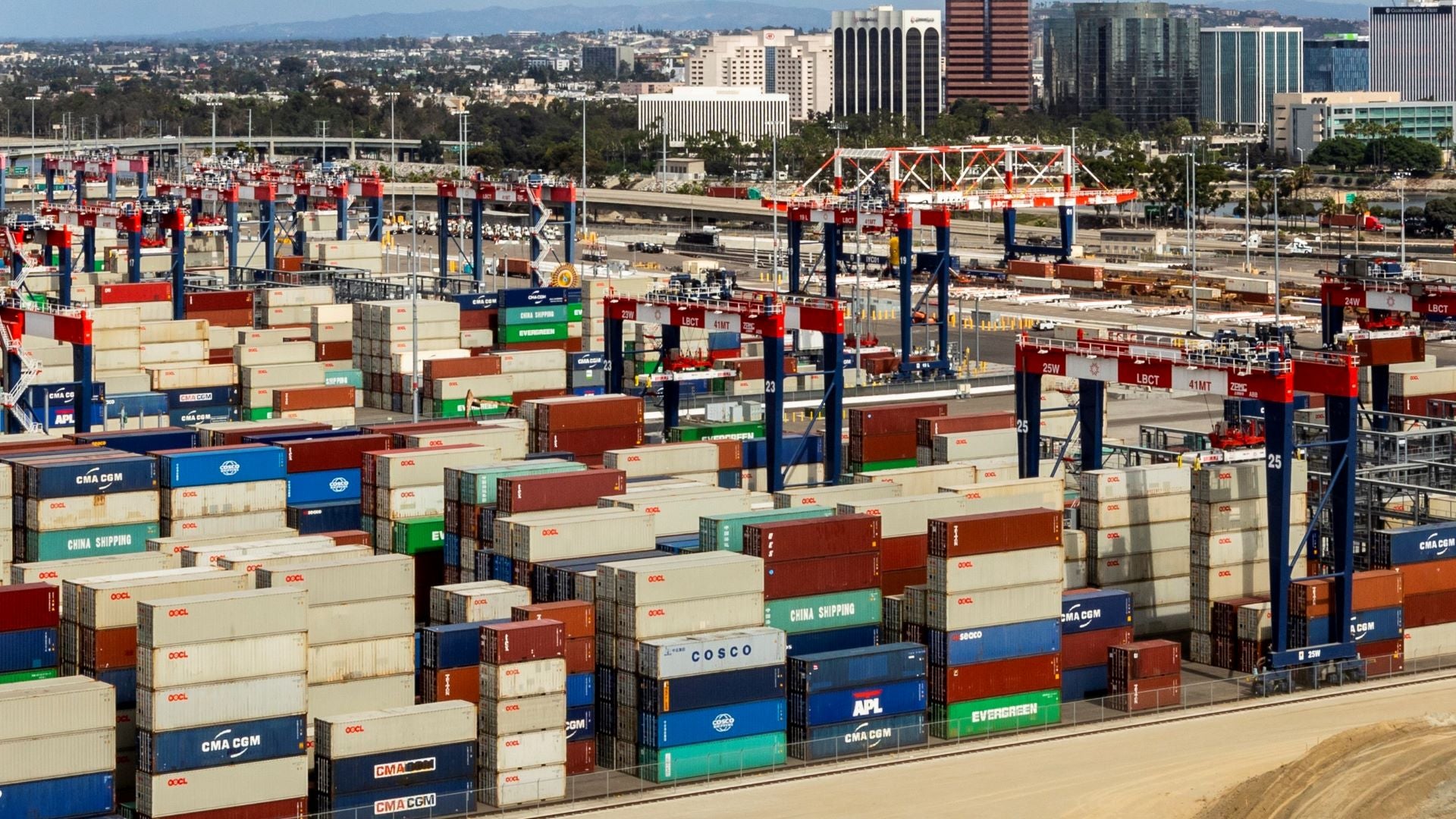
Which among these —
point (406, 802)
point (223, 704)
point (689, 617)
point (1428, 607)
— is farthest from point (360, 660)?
point (1428, 607)

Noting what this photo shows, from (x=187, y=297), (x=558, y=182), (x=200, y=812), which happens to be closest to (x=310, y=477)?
(x=200, y=812)

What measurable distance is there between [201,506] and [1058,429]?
28937 millimetres

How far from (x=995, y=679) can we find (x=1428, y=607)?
1278cm

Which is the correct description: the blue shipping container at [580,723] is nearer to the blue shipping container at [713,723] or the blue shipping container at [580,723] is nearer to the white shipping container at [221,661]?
the blue shipping container at [713,723]

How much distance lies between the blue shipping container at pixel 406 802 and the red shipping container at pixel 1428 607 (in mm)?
23827

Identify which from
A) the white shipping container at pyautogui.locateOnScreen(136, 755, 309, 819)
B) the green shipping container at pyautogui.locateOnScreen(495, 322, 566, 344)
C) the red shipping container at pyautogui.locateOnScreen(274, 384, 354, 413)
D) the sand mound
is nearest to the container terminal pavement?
the white shipping container at pyautogui.locateOnScreen(136, 755, 309, 819)

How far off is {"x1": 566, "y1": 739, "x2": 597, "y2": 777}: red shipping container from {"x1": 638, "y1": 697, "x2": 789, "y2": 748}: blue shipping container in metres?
1.06

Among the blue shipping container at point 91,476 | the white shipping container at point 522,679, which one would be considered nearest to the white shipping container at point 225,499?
the blue shipping container at point 91,476

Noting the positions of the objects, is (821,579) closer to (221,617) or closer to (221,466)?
(221,617)

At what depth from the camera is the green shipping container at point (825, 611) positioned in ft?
160

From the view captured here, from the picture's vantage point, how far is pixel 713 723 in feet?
153

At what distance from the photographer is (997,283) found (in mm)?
164750

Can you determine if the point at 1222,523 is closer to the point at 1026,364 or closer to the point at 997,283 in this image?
the point at 1026,364

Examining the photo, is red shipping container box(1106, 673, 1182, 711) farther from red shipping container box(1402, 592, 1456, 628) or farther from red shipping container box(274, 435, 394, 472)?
red shipping container box(274, 435, 394, 472)
